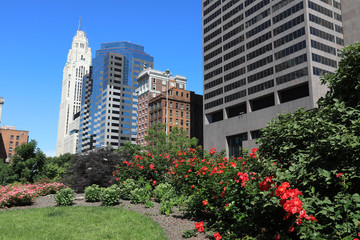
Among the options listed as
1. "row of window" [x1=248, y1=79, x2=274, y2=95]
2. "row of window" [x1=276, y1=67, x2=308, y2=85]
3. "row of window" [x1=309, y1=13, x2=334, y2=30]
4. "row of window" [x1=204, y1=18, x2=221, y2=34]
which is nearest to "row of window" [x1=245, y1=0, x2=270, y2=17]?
"row of window" [x1=204, y1=18, x2=221, y2=34]

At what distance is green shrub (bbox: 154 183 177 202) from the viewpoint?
1296cm

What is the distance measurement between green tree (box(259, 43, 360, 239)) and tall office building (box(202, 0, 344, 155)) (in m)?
53.6

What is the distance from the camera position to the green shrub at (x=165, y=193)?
1296cm

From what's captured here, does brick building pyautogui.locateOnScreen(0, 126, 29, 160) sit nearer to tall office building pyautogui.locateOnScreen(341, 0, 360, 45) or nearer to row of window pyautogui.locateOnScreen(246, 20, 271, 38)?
row of window pyautogui.locateOnScreen(246, 20, 271, 38)

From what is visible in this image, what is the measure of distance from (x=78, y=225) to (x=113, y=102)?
16073 cm

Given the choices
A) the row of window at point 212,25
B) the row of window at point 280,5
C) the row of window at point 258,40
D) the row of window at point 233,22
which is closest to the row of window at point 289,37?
the row of window at point 258,40

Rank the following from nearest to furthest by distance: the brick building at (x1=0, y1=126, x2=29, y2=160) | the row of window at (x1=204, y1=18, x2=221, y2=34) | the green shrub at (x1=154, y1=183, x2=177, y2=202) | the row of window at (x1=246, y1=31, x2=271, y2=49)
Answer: the green shrub at (x1=154, y1=183, x2=177, y2=202) < the row of window at (x1=246, y1=31, x2=271, y2=49) < the row of window at (x1=204, y1=18, x2=221, y2=34) < the brick building at (x1=0, y1=126, x2=29, y2=160)

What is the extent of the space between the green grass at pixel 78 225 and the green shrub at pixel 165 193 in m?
2.19

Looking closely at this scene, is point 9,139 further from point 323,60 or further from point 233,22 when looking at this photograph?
point 323,60

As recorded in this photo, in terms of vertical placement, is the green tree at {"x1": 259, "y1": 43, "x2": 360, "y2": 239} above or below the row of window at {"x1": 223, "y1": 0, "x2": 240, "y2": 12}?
below

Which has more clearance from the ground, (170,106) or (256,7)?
(256,7)

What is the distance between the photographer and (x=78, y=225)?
372 inches

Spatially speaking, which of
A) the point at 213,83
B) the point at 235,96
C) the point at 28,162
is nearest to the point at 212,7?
the point at 213,83

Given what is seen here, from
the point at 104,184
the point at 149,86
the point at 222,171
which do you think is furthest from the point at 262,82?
the point at 149,86
